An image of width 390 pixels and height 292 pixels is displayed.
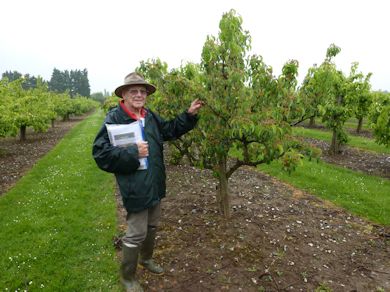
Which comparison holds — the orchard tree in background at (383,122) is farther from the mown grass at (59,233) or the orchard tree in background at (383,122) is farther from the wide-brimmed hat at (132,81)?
the wide-brimmed hat at (132,81)

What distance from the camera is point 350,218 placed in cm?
941

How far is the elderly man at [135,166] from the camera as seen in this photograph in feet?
16.4

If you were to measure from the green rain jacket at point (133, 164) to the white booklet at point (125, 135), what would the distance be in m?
0.12

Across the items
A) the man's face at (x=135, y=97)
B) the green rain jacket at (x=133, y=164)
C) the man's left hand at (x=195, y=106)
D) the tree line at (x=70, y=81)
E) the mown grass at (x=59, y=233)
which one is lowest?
the mown grass at (x=59, y=233)

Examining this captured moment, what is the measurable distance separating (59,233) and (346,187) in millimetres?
10252

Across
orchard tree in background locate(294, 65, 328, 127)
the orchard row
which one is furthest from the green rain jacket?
the orchard row

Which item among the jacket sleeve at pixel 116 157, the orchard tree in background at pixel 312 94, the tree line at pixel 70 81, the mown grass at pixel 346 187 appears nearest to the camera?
the jacket sleeve at pixel 116 157

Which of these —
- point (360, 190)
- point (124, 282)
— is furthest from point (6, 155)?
point (360, 190)

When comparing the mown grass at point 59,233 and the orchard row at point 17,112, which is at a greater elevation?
the orchard row at point 17,112

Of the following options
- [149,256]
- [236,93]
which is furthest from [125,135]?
[149,256]

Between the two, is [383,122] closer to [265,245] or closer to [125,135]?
[265,245]

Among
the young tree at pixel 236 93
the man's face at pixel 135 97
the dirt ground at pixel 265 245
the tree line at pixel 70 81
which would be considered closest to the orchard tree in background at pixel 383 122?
the dirt ground at pixel 265 245

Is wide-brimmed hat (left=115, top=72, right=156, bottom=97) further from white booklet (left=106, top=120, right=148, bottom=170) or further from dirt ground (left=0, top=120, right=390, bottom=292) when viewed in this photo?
dirt ground (left=0, top=120, right=390, bottom=292)

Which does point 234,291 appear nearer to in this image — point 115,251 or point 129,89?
point 115,251
